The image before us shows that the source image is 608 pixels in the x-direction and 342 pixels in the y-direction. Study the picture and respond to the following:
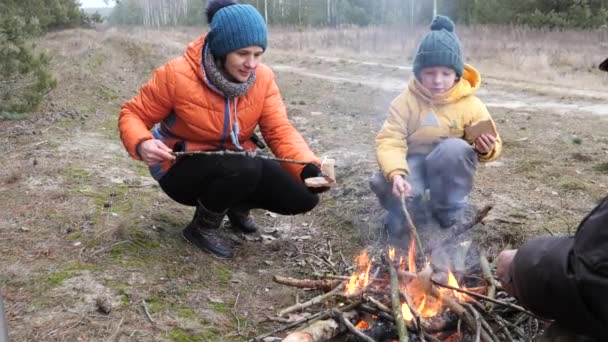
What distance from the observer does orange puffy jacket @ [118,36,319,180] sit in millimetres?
2861

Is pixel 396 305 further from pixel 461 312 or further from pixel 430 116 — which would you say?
pixel 430 116

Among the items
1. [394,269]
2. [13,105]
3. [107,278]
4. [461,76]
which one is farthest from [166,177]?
[13,105]

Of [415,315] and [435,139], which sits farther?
[435,139]

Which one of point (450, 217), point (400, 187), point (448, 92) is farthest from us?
point (450, 217)

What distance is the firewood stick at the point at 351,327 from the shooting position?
2098 mm

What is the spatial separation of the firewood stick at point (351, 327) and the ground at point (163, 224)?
436mm

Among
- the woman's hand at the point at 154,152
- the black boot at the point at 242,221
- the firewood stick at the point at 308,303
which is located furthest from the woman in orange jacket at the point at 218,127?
the firewood stick at the point at 308,303

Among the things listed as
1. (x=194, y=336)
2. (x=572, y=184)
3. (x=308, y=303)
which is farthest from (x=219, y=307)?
(x=572, y=184)

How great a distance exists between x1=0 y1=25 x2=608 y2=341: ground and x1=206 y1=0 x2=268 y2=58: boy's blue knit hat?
1148 millimetres

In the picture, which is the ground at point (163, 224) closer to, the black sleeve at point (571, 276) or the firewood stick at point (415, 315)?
the firewood stick at point (415, 315)

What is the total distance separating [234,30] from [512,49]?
1551 cm

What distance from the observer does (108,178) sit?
13.7ft

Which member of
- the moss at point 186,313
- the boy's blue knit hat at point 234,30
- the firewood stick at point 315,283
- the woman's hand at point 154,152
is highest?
the boy's blue knit hat at point 234,30

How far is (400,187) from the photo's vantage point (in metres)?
2.97
